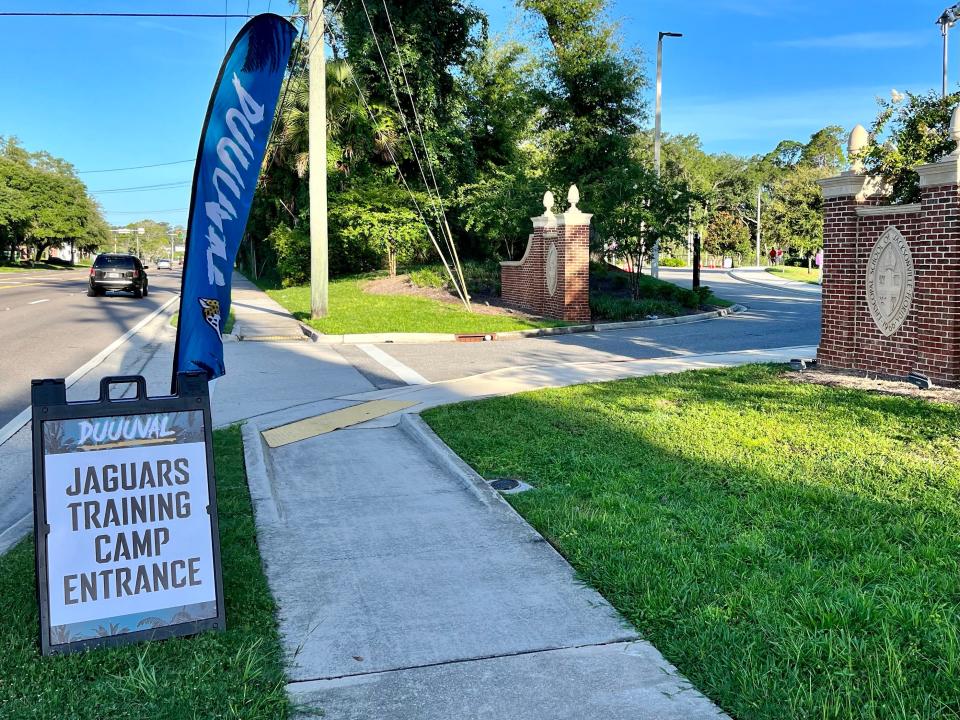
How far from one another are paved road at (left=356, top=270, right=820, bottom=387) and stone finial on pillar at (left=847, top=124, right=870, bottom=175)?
479 centimetres

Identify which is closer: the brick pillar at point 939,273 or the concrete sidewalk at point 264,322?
the brick pillar at point 939,273

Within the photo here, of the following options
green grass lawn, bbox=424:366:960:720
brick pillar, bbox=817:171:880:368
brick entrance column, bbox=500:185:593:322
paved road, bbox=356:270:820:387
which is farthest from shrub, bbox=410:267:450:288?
green grass lawn, bbox=424:366:960:720

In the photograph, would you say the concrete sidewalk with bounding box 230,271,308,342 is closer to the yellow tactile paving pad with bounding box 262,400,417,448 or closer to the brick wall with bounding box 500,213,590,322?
the brick wall with bounding box 500,213,590,322

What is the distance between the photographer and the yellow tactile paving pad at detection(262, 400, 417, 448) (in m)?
7.96

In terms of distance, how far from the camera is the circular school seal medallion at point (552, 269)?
2042 centimetres

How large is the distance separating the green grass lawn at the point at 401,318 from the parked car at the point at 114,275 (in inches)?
344

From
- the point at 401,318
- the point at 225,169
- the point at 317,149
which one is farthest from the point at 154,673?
the point at 317,149

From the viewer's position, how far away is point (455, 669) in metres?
3.42

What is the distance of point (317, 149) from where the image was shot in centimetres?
1839

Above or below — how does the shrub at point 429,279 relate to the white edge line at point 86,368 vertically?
above

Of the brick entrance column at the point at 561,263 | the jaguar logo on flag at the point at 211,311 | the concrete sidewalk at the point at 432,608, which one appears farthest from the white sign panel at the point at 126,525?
the brick entrance column at the point at 561,263

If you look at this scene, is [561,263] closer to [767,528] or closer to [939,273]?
[939,273]

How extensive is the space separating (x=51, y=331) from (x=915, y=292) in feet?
52.6

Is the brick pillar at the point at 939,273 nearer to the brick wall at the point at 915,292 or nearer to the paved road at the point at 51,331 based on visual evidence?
the brick wall at the point at 915,292
